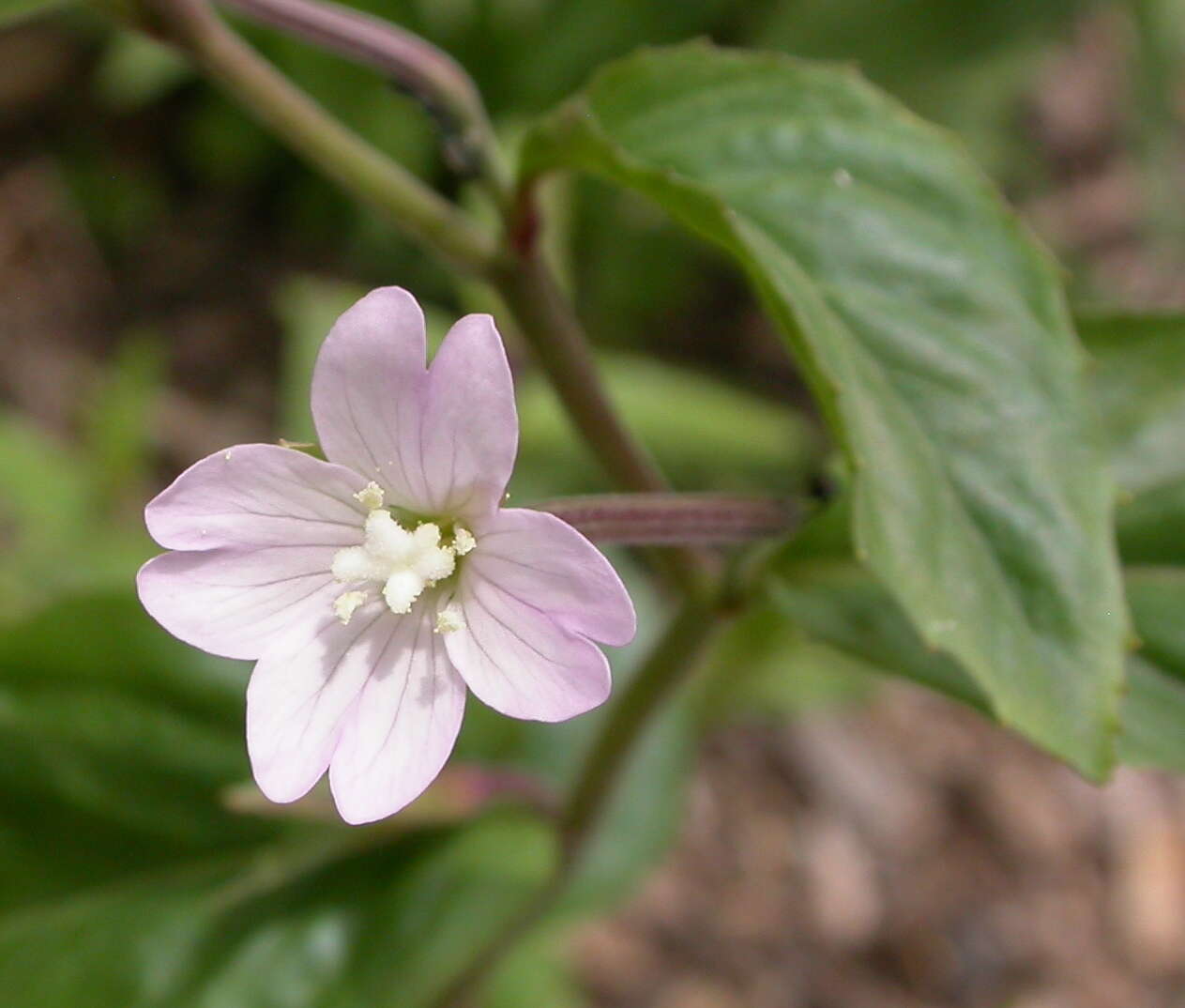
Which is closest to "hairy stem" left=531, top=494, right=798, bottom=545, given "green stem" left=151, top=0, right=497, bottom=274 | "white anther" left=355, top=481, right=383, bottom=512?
"white anther" left=355, top=481, right=383, bottom=512

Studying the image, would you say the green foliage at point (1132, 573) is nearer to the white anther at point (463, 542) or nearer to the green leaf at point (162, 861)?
the white anther at point (463, 542)

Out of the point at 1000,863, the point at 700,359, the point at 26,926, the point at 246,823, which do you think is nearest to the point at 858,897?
the point at 1000,863

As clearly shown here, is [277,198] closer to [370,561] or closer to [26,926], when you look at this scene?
[26,926]

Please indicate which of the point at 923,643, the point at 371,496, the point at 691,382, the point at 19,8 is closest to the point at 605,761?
the point at 923,643

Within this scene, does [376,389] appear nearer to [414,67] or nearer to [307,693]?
[307,693]

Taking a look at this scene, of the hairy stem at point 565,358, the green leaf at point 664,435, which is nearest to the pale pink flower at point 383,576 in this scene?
the hairy stem at point 565,358

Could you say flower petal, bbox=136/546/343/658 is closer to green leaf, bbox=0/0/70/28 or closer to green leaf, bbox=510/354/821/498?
green leaf, bbox=0/0/70/28
